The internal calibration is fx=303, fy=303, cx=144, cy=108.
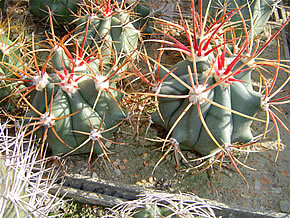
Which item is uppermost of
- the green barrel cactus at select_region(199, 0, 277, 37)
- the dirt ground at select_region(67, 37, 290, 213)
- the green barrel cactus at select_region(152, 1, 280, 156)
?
the green barrel cactus at select_region(199, 0, 277, 37)

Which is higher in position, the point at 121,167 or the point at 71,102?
the point at 71,102

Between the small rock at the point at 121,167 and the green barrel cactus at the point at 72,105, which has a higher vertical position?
the green barrel cactus at the point at 72,105

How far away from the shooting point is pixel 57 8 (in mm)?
1726

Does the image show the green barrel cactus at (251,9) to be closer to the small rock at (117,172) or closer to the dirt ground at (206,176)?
the dirt ground at (206,176)

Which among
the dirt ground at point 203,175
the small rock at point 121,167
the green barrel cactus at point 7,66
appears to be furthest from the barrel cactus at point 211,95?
the green barrel cactus at point 7,66

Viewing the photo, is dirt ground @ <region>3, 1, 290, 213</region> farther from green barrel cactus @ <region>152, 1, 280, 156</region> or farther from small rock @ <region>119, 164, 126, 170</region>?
green barrel cactus @ <region>152, 1, 280, 156</region>

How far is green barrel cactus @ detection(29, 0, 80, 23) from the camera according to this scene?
1.72 m

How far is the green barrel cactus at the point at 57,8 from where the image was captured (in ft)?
5.64

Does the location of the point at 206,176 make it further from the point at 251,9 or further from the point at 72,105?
the point at 251,9

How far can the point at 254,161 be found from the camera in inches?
54.5

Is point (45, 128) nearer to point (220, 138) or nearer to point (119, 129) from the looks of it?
point (119, 129)

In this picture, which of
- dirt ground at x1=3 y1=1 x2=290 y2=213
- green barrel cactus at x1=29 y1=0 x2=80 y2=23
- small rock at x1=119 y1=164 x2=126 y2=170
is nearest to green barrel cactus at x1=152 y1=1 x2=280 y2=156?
dirt ground at x1=3 y1=1 x2=290 y2=213

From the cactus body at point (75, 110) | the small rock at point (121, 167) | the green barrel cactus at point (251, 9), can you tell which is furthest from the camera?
the green barrel cactus at point (251, 9)

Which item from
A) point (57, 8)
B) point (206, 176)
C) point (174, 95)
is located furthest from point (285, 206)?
point (57, 8)
